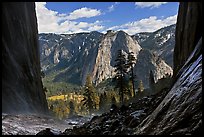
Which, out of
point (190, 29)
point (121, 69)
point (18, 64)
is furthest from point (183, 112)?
point (121, 69)

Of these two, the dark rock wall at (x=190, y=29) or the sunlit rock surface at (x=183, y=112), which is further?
the dark rock wall at (x=190, y=29)

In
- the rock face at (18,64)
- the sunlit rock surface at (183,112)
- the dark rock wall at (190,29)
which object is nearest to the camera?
the sunlit rock surface at (183,112)

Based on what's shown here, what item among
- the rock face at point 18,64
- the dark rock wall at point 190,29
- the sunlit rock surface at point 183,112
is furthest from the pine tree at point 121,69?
the sunlit rock surface at point 183,112

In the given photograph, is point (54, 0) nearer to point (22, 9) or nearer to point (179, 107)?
point (179, 107)

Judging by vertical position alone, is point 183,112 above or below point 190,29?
below

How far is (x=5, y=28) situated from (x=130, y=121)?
1268cm

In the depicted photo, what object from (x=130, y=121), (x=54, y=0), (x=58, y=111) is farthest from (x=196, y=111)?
(x=58, y=111)

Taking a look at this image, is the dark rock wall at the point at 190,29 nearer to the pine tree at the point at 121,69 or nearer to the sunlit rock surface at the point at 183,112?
the sunlit rock surface at the point at 183,112

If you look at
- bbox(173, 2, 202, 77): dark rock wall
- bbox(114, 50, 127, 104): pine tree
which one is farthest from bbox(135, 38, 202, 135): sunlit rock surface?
bbox(114, 50, 127, 104): pine tree

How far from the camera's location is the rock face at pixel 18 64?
65.2 feet

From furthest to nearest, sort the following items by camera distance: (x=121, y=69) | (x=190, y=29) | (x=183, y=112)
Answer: (x=121, y=69) → (x=190, y=29) → (x=183, y=112)

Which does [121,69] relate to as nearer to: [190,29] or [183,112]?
[190,29]

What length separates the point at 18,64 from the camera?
74.6ft

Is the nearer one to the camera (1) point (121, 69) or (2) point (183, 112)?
(2) point (183, 112)
